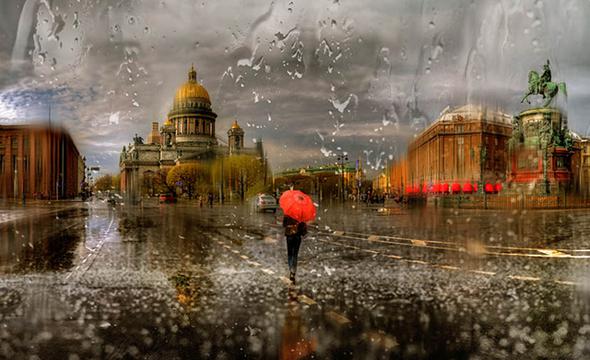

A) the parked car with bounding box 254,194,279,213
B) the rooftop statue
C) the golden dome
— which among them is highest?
the golden dome

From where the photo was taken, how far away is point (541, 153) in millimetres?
43625

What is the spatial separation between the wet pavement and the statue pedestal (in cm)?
3202

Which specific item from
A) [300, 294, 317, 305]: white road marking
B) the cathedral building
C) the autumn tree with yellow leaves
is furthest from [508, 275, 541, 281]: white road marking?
the cathedral building

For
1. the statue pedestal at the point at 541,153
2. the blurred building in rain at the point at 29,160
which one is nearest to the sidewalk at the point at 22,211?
the blurred building in rain at the point at 29,160

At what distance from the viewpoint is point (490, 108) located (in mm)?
109125

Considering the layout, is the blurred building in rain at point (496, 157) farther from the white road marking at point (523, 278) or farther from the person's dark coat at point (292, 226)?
the person's dark coat at point (292, 226)

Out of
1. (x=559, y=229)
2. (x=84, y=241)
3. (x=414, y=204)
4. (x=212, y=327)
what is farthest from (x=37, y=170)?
(x=212, y=327)

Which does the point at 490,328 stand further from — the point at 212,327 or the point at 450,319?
the point at 212,327

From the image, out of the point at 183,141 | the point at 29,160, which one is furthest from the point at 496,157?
the point at 29,160

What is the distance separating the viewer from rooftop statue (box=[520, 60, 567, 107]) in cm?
4503

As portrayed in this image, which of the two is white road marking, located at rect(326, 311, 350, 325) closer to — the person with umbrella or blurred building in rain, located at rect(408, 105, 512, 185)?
the person with umbrella

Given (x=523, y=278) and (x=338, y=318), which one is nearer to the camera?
(x=338, y=318)

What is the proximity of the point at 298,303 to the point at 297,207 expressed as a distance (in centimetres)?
226

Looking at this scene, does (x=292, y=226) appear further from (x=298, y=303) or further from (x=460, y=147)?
(x=460, y=147)
